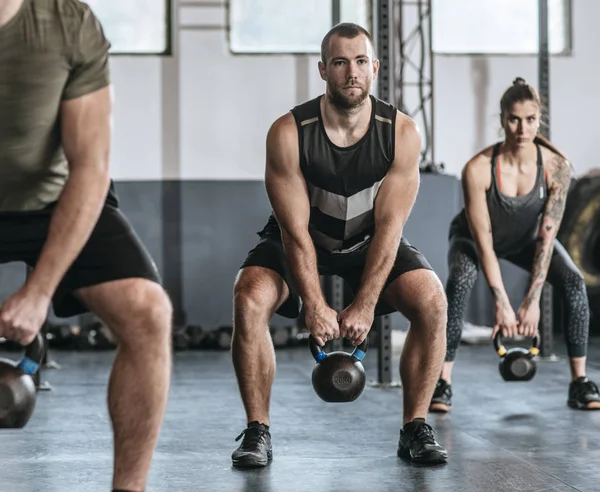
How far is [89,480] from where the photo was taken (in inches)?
105

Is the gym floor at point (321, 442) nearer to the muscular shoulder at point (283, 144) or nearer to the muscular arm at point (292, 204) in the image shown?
the muscular arm at point (292, 204)

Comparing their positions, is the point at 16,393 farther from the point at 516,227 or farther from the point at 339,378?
the point at 516,227

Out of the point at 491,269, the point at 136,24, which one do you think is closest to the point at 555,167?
the point at 491,269

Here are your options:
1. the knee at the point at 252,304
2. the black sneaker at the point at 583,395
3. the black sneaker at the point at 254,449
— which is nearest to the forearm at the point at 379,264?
the knee at the point at 252,304

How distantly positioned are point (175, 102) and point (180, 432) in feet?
13.1

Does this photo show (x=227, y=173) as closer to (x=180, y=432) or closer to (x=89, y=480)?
(x=180, y=432)

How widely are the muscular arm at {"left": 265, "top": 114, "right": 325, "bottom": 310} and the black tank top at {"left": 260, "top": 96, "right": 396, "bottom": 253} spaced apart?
4cm

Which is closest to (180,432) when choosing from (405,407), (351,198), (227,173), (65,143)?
(405,407)

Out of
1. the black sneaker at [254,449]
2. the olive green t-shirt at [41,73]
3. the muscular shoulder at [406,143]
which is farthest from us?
the muscular shoulder at [406,143]

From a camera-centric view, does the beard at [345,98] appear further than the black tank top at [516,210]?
No

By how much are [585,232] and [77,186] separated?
5.40 metres

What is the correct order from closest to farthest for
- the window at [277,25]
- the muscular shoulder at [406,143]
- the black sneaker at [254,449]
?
the black sneaker at [254,449] → the muscular shoulder at [406,143] → the window at [277,25]

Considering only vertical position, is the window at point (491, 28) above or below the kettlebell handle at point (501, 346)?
above

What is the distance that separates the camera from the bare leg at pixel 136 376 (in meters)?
1.92
